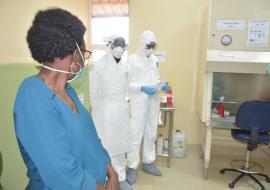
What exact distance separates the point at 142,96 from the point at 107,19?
134 cm

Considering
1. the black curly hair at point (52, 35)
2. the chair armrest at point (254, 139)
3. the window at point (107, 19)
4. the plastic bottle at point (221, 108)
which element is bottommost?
the chair armrest at point (254, 139)

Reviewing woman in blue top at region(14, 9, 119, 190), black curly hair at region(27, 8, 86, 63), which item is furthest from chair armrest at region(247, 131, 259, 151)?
black curly hair at region(27, 8, 86, 63)

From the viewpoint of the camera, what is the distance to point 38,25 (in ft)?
2.73

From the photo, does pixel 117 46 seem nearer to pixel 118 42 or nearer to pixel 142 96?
pixel 118 42

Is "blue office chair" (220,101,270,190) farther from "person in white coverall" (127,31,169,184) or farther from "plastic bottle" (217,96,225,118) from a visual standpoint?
"person in white coverall" (127,31,169,184)

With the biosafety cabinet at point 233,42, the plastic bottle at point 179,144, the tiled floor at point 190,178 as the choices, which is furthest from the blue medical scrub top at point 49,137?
the plastic bottle at point 179,144

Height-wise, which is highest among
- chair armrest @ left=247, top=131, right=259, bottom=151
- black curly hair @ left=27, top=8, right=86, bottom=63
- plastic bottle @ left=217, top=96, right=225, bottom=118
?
black curly hair @ left=27, top=8, right=86, bottom=63

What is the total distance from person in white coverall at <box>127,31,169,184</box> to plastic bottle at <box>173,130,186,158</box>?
51cm

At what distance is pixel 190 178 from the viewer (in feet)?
8.55

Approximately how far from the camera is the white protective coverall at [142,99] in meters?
2.46

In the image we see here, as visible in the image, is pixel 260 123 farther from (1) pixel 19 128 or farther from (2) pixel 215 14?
(1) pixel 19 128

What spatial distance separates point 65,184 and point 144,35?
76.0 inches

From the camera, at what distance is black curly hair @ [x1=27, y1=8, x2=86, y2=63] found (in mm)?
823

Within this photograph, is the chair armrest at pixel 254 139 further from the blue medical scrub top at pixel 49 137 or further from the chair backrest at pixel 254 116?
the blue medical scrub top at pixel 49 137
